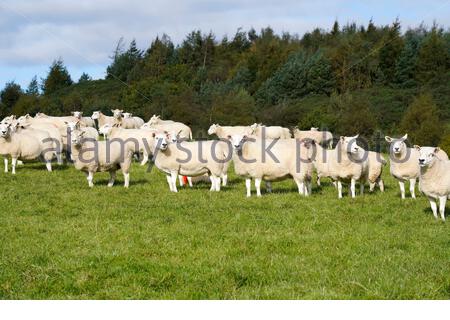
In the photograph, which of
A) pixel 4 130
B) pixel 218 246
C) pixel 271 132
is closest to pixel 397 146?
pixel 218 246

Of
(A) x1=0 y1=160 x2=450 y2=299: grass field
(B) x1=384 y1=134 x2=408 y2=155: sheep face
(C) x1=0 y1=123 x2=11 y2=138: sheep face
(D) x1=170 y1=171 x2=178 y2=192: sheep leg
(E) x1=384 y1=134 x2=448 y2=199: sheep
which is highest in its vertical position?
(C) x1=0 y1=123 x2=11 y2=138: sheep face

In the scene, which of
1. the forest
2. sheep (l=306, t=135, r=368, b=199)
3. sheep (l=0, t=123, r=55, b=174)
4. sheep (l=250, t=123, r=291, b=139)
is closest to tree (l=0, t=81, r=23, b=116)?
the forest

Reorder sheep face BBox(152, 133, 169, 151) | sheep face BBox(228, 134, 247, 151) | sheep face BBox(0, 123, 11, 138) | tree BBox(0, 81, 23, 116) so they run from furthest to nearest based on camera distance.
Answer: tree BBox(0, 81, 23, 116), sheep face BBox(0, 123, 11, 138), sheep face BBox(152, 133, 169, 151), sheep face BBox(228, 134, 247, 151)

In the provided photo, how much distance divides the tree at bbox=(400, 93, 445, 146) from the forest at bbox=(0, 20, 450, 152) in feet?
0.25

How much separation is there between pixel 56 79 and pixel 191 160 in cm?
8216

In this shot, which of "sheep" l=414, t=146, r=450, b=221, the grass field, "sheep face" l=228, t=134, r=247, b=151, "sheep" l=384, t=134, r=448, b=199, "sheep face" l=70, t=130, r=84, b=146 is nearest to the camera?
the grass field

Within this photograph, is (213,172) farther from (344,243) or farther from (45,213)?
(344,243)

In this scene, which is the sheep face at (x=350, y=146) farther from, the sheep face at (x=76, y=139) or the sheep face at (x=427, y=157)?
the sheep face at (x=76, y=139)

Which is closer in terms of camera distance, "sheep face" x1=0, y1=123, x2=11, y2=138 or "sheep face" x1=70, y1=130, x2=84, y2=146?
"sheep face" x1=70, y1=130, x2=84, y2=146

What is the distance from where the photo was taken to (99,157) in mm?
17938

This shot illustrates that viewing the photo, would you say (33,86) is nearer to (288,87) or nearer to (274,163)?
(288,87)

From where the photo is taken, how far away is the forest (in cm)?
5053

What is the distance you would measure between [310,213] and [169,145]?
6.32 m

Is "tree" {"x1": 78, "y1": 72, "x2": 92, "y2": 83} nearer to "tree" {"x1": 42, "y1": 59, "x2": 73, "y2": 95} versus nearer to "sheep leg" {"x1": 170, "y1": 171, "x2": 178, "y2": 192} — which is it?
"tree" {"x1": 42, "y1": 59, "x2": 73, "y2": 95}
